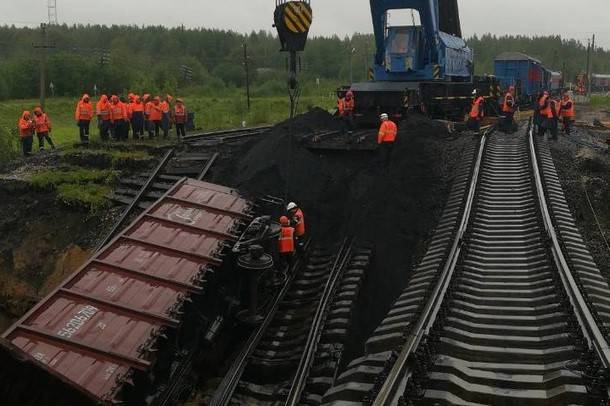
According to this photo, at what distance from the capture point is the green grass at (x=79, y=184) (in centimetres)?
1287

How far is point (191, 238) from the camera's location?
926cm

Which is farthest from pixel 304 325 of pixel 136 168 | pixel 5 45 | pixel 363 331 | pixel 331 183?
pixel 5 45

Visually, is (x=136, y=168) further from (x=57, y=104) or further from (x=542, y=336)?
(x=57, y=104)

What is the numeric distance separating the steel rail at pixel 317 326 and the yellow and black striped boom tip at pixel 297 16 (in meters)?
3.59

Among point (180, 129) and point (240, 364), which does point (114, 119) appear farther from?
point (240, 364)

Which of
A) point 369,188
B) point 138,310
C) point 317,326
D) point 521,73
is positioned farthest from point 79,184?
point 521,73

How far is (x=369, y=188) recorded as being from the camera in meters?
11.7

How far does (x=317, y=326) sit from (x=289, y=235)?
6.88 ft

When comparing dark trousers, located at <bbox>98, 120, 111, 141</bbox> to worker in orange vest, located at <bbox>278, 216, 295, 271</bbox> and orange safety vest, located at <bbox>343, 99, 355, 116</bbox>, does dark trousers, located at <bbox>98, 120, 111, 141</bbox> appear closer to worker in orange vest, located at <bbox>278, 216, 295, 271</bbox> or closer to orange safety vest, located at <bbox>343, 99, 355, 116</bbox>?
orange safety vest, located at <bbox>343, 99, 355, 116</bbox>

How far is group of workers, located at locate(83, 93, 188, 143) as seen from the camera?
16.9 meters

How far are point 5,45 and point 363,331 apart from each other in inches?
3428

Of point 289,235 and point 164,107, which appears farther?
point 164,107

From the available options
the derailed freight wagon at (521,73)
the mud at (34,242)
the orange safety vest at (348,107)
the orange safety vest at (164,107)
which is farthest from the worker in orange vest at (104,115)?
the derailed freight wagon at (521,73)

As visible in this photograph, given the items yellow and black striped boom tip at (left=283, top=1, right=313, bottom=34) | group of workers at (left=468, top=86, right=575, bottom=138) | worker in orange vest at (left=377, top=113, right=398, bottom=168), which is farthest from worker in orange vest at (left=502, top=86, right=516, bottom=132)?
yellow and black striped boom tip at (left=283, top=1, right=313, bottom=34)
